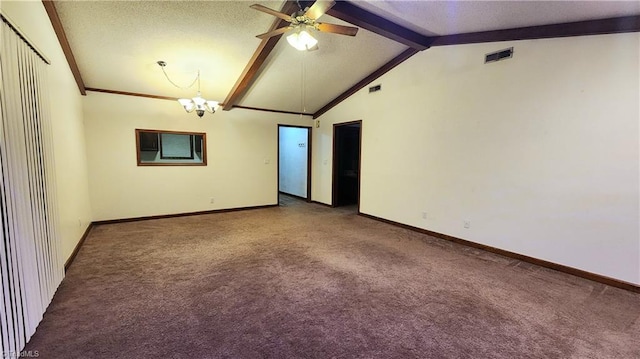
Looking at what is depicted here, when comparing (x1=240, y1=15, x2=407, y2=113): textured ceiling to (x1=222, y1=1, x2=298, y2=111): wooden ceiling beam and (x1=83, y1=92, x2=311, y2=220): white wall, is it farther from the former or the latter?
(x1=83, y1=92, x2=311, y2=220): white wall

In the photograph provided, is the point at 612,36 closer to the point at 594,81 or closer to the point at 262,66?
the point at 594,81

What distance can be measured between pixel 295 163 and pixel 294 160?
0.35 ft

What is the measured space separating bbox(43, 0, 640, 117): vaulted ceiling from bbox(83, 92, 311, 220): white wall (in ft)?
1.34

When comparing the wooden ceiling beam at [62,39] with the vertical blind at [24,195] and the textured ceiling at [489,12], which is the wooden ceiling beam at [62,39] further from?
the textured ceiling at [489,12]

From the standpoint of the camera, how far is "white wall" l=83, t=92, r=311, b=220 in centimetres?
499

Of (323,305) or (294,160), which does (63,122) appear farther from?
(294,160)

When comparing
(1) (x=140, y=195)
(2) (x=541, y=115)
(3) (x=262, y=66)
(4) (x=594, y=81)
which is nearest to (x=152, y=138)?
(1) (x=140, y=195)

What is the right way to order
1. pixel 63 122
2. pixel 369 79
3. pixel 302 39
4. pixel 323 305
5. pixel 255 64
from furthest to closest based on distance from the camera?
pixel 369 79 < pixel 255 64 < pixel 63 122 < pixel 302 39 < pixel 323 305

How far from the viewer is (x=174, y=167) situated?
223 inches

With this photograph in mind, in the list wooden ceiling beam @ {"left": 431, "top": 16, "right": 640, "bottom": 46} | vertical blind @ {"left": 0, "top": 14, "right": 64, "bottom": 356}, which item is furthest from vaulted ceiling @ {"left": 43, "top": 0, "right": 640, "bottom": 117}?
vertical blind @ {"left": 0, "top": 14, "right": 64, "bottom": 356}

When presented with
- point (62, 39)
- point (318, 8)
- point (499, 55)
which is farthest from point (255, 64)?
point (499, 55)

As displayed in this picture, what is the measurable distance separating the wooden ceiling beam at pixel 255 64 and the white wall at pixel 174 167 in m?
0.72

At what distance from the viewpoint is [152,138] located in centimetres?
573

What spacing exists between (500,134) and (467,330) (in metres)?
2.74
